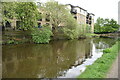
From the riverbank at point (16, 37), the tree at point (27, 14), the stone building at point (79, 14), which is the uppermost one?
the stone building at point (79, 14)

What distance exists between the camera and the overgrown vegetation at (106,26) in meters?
60.8

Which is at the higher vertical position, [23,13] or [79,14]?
[79,14]

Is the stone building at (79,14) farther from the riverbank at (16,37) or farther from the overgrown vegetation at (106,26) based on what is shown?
the riverbank at (16,37)

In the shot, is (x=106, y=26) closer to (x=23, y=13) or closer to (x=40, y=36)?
(x=40, y=36)

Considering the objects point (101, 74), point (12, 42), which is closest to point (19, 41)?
point (12, 42)

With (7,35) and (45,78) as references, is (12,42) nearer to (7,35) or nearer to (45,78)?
(7,35)

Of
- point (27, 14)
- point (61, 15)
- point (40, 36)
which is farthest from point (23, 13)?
point (61, 15)

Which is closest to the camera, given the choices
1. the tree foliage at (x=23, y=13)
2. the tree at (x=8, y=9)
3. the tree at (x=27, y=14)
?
the tree at (x=8, y=9)

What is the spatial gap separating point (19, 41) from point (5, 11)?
5.52 meters

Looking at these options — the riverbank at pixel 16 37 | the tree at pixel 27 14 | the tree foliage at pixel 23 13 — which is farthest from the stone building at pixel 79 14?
the riverbank at pixel 16 37

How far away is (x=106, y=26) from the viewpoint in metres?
62.2

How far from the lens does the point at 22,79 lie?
6.48 meters

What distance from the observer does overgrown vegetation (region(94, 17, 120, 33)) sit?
6081 cm

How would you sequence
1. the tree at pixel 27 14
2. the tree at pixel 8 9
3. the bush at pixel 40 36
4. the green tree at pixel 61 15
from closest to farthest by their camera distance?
the tree at pixel 8 9 < the tree at pixel 27 14 < the bush at pixel 40 36 < the green tree at pixel 61 15
